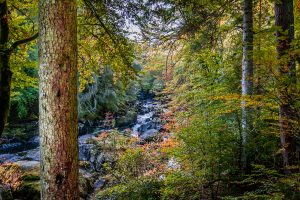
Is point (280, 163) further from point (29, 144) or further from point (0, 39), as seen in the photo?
point (29, 144)

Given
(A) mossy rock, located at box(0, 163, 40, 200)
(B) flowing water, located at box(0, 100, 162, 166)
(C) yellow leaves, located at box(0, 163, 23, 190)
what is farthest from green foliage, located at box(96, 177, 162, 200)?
(B) flowing water, located at box(0, 100, 162, 166)

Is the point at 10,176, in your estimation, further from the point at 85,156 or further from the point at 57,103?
the point at 57,103

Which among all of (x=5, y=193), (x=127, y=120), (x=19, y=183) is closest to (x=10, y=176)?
(x=19, y=183)

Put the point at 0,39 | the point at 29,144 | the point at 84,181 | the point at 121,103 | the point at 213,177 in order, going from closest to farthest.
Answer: the point at 213,177 → the point at 0,39 → the point at 84,181 → the point at 29,144 → the point at 121,103

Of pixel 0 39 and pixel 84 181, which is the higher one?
pixel 0 39

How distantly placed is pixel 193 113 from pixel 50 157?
137 inches

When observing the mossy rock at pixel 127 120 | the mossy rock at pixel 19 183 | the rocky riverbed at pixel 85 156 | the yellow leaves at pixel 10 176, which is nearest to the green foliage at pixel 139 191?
the rocky riverbed at pixel 85 156

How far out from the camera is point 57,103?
346cm

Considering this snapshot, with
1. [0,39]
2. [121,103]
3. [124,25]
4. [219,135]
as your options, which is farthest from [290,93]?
[121,103]

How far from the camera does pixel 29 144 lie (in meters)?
17.5

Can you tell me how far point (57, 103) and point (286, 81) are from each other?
9.42 ft

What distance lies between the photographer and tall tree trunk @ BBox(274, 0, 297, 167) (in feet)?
12.4

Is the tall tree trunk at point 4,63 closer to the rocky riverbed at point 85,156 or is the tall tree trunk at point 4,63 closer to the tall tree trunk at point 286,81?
the rocky riverbed at point 85,156

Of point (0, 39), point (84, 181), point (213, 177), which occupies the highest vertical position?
point (0, 39)
